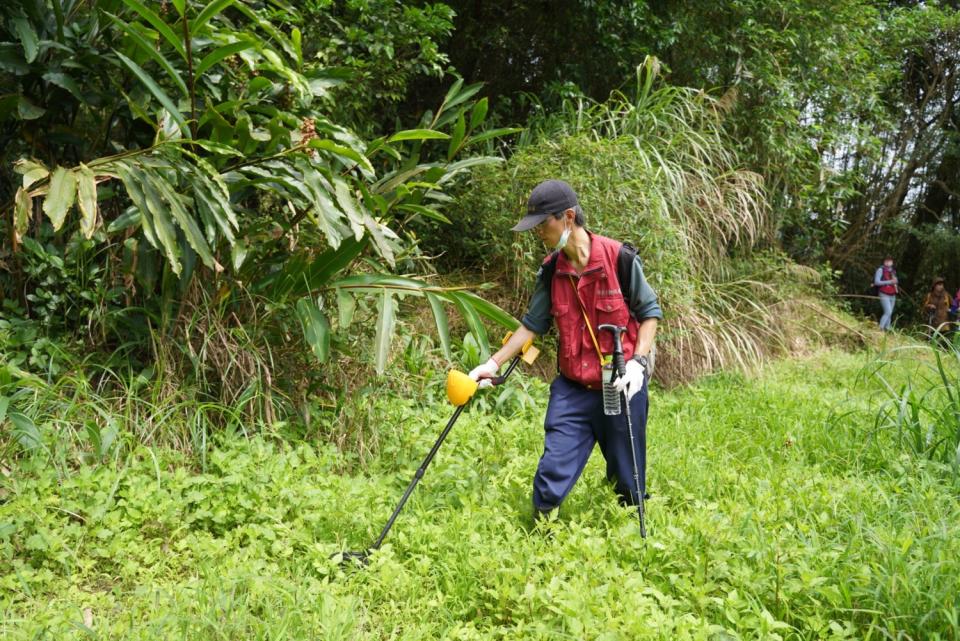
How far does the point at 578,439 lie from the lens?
3176 millimetres

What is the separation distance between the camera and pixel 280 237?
4207 mm

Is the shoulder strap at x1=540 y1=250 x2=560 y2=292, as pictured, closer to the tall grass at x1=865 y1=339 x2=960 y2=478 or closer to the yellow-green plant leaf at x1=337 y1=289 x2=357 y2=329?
Answer: the yellow-green plant leaf at x1=337 y1=289 x2=357 y2=329

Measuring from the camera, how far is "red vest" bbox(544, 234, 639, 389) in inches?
123

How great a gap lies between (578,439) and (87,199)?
235 cm

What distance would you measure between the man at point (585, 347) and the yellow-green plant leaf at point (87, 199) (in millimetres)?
1737

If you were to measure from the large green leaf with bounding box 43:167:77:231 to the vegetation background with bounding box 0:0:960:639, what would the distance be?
0.01 meters

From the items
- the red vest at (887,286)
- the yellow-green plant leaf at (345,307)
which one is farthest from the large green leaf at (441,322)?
the red vest at (887,286)

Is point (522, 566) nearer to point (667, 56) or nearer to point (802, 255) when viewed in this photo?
point (667, 56)

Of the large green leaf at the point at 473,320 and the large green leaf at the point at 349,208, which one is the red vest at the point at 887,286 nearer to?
the large green leaf at the point at 473,320

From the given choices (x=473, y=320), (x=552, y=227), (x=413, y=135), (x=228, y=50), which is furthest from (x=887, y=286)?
(x=228, y=50)

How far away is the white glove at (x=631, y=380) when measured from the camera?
297cm

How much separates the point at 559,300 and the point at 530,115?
5007 mm

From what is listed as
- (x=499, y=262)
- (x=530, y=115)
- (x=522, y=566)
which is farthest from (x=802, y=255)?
(x=522, y=566)

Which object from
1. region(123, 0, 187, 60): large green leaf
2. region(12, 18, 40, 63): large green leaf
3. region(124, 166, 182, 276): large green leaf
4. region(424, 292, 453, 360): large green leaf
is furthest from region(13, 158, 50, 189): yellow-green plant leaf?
region(424, 292, 453, 360): large green leaf
